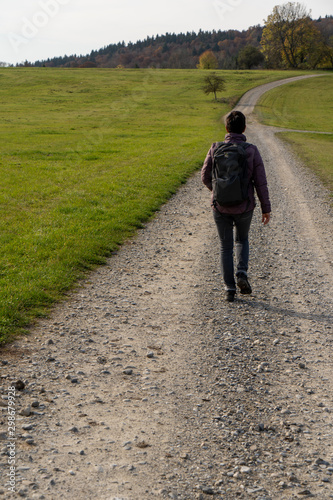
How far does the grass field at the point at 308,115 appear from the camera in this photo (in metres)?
27.6

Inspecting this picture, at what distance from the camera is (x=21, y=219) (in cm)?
1265

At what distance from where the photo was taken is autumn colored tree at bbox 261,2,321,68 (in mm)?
110125

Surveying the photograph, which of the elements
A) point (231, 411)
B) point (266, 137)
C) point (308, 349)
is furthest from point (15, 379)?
point (266, 137)

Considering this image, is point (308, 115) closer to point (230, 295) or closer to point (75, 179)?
point (75, 179)

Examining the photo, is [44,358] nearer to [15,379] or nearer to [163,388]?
[15,379]

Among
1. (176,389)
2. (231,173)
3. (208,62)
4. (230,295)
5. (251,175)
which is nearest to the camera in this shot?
(176,389)

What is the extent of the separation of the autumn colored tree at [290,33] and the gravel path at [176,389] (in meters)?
115

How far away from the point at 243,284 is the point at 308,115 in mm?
59104

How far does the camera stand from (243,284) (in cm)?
786

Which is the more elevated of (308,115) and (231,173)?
(308,115)

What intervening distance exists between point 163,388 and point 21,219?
872 cm

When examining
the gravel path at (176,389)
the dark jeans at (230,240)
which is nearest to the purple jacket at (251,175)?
the dark jeans at (230,240)

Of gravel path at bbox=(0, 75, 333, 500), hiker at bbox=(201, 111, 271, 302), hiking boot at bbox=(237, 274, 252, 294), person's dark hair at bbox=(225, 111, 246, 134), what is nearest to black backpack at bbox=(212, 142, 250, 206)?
hiker at bbox=(201, 111, 271, 302)

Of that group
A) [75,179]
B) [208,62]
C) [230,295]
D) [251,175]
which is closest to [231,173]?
[251,175]
